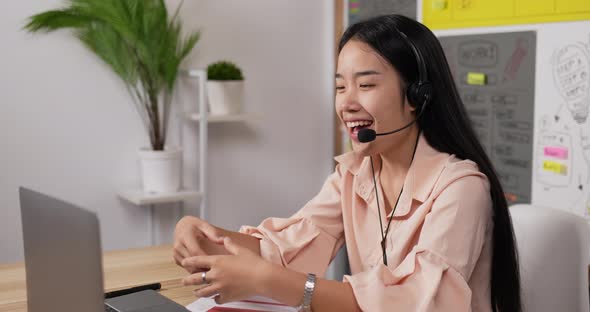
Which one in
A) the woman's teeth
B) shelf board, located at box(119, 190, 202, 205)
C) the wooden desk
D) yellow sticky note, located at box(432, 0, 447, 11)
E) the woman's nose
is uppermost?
yellow sticky note, located at box(432, 0, 447, 11)

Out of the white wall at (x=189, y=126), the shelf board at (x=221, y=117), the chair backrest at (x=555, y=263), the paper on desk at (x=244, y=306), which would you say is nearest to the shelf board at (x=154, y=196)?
the white wall at (x=189, y=126)

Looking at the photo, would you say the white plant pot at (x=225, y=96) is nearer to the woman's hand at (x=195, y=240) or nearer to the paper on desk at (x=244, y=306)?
the woman's hand at (x=195, y=240)

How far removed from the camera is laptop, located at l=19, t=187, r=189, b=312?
30.7 inches

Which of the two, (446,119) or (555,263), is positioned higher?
(446,119)

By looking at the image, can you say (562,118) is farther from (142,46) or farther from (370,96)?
(142,46)

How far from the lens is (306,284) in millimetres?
1129

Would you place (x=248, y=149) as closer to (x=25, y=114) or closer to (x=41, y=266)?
(x=25, y=114)

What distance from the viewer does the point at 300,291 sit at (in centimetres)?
112

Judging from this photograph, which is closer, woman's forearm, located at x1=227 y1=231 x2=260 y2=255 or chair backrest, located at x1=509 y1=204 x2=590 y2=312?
chair backrest, located at x1=509 y1=204 x2=590 y2=312

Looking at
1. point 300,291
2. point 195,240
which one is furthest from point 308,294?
point 195,240

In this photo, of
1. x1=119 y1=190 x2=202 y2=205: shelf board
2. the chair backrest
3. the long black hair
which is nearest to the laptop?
the long black hair

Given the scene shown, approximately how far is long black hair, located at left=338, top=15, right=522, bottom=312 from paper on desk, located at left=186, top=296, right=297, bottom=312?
1.22ft

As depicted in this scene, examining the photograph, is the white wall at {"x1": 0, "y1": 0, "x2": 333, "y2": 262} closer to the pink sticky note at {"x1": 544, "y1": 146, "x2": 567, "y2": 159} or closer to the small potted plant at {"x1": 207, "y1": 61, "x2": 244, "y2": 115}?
the small potted plant at {"x1": 207, "y1": 61, "x2": 244, "y2": 115}

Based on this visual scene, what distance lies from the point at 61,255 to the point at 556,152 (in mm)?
1908
